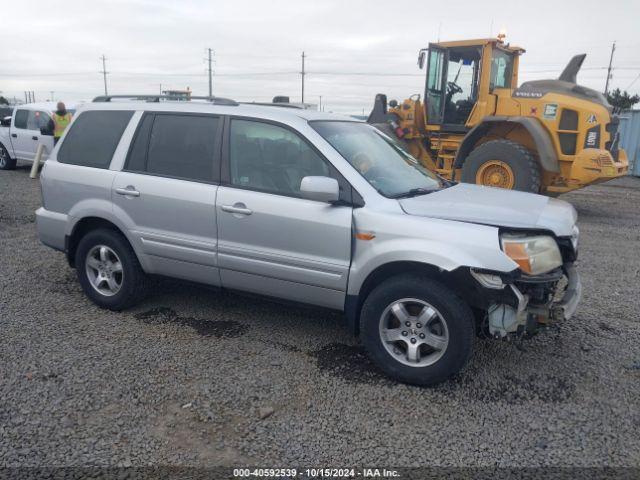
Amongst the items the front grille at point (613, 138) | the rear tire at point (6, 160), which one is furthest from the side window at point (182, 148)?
the rear tire at point (6, 160)

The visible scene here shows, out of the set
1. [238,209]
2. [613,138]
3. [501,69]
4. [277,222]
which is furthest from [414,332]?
[501,69]

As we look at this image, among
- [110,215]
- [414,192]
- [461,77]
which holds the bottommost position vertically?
[110,215]

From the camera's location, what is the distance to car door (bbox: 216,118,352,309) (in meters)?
3.66

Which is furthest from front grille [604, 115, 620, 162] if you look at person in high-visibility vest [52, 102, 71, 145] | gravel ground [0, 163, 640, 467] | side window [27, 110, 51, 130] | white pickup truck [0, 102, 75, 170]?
side window [27, 110, 51, 130]

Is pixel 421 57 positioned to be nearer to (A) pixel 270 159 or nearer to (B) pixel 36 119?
(A) pixel 270 159

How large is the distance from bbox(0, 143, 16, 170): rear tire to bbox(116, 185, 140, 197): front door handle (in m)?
12.1

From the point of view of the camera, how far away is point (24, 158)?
45.6 feet

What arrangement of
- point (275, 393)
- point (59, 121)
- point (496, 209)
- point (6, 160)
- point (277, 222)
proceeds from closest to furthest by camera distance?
→ point (275, 393), point (496, 209), point (277, 222), point (59, 121), point (6, 160)

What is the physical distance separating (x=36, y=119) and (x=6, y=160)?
6.42 feet

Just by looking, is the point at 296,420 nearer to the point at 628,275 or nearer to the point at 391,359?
the point at 391,359

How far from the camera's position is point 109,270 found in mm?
4676

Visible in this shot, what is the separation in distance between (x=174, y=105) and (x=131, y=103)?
0.48 meters

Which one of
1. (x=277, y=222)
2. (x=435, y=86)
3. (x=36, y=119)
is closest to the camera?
(x=277, y=222)

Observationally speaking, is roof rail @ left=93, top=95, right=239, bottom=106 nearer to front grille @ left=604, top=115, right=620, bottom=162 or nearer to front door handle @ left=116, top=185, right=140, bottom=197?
front door handle @ left=116, top=185, right=140, bottom=197
